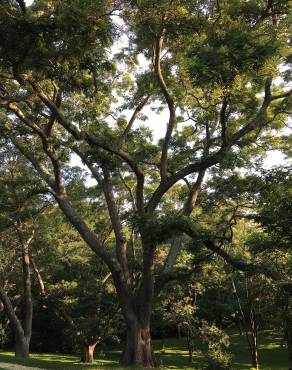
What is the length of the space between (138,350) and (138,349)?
30 millimetres

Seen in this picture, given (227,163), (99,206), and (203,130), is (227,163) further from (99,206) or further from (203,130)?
(99,206)

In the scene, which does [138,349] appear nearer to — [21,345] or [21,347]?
[21,347]

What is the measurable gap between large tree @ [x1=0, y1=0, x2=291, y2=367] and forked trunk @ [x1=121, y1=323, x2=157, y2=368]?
3 centimetres

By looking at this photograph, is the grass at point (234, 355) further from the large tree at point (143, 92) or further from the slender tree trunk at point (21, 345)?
the large tree at point (143, 92)

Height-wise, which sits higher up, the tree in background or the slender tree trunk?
the tree in background

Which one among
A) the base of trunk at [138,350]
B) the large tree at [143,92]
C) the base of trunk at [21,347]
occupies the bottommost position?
the base of trunk at [138,350]

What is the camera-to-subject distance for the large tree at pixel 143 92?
8.89 metres

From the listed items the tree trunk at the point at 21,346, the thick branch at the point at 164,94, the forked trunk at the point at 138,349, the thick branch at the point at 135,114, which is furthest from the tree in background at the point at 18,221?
the forked trunk at the point at 138,349

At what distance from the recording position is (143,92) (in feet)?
55.3

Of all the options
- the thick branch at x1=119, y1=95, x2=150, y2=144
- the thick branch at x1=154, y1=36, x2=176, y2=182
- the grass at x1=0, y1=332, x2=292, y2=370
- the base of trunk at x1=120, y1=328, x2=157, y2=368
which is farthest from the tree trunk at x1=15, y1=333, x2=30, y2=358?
the thick branch at x1=154, y1=36, x2=176, y2=182

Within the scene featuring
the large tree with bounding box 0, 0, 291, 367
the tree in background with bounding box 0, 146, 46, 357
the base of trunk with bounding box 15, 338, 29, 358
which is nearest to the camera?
the large tree with bounding box 0, 0, 291, 367

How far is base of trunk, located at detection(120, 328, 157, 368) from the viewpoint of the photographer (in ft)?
48.0

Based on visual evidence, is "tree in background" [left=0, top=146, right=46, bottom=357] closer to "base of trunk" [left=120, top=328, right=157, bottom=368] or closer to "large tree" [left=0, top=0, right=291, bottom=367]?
"large tree" [left=0, top=0, right=291, bottom=367]

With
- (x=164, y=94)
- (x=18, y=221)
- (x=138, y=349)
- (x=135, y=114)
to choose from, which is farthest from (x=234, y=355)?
(x=164, y=94)
